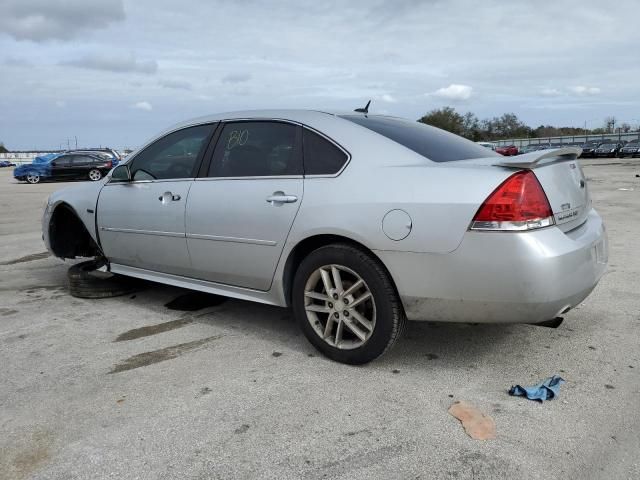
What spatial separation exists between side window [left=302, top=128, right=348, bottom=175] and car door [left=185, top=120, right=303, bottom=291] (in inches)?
2.3

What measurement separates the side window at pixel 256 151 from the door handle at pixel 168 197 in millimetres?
341

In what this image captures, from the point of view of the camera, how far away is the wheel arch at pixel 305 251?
3162mm

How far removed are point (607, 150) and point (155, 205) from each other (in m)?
46.5

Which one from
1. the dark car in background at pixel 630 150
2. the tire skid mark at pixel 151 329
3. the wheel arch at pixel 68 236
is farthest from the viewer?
the dark car in background at pixel 630 150

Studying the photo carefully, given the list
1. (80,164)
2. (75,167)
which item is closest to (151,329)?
(80,164)

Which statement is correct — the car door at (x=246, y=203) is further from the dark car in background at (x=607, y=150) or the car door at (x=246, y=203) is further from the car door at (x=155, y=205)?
the dark car in background at (x=607, y=150)

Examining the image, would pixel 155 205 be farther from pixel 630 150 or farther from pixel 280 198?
pixel 630 150

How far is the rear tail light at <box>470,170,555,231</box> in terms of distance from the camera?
2758 mm

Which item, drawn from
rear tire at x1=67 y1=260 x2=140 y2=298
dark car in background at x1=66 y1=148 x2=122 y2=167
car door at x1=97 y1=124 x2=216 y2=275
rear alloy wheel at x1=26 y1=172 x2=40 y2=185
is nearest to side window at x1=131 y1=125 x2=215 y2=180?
car door at x1=97 y1=124 x2=216 y2=275

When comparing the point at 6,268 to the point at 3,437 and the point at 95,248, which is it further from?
the point at 3,437

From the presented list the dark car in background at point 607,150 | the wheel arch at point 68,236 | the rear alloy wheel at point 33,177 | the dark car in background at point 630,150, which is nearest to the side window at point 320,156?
the wheel arch at point 68,236

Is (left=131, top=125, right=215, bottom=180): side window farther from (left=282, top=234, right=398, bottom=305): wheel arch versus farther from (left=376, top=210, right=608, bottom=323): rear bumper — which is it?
(left=376, top=210, right=608, bottom=323): rear bumper

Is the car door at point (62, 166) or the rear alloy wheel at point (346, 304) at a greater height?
the car door at point (62, 166)

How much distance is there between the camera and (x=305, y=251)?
11.5ft
